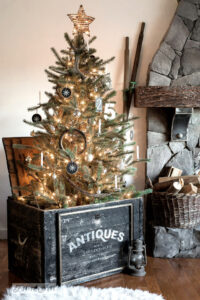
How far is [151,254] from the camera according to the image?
342cm

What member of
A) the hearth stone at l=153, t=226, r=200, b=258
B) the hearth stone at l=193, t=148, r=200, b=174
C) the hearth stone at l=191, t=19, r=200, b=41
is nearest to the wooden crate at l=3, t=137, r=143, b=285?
the hearth stone at l=153, t=226, r=200, b=258

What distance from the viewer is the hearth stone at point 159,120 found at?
3750 mm

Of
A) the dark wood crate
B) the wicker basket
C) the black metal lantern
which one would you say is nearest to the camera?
the dark wood crate

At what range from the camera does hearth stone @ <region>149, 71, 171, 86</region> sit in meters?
3.69

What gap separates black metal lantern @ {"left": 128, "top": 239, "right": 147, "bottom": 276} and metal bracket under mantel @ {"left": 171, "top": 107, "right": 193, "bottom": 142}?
124 cm

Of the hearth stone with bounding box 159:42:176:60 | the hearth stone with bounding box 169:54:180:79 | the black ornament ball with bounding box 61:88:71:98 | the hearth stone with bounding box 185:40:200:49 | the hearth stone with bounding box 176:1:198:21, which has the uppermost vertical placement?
the hearth stone with bounding box 176:1:198:21

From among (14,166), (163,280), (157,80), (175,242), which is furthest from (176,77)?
(163,280)

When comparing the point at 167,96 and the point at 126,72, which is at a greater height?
the point at 126,72

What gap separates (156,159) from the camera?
3758 millimetres

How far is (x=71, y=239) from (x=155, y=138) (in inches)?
59.9

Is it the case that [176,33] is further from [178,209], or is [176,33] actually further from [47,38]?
[178,209]

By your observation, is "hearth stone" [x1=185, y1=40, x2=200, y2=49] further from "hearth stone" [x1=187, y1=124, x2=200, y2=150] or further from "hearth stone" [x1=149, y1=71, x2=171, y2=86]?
"hearth stone" [x1=187, y1=124, x2=200, y2=150]

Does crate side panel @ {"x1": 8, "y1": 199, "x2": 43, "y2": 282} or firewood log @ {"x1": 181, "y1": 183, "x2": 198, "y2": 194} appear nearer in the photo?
crate side panel @ {"x1": 8, "y1": 199, "x2": 43, "y2": 282}

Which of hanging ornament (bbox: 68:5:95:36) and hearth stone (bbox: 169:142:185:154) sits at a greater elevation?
hanging ornament (bbox: 68:5:95:36)
